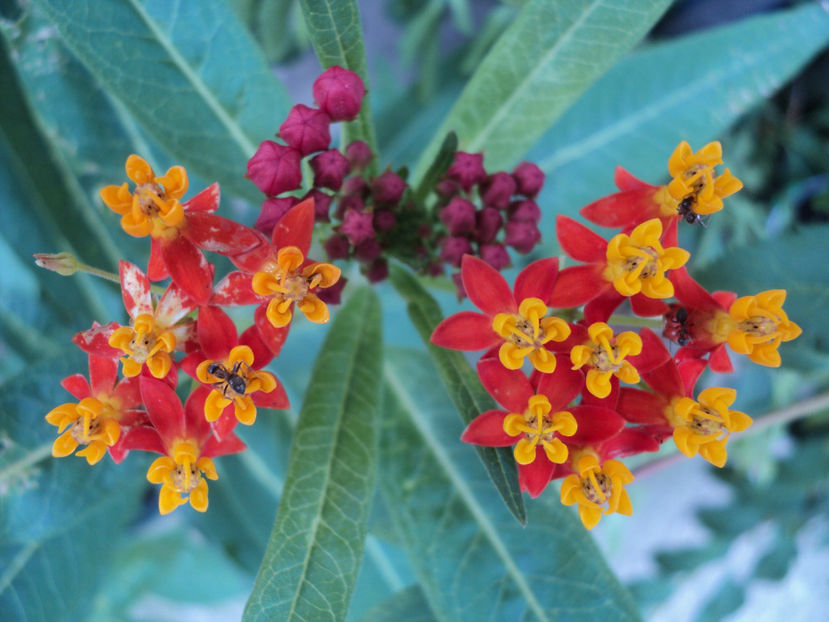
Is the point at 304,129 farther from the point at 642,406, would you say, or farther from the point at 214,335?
the point at 642,406

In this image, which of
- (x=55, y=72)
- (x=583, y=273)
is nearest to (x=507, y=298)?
(x=583, y=273)

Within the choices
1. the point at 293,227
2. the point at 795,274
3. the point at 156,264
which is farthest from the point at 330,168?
the point at 795,274

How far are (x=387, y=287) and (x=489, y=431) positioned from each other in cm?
83

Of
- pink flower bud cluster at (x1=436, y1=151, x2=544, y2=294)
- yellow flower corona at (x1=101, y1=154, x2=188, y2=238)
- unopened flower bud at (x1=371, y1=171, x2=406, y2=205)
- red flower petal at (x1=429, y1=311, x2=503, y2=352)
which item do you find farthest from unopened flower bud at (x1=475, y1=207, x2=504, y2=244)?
yellow flower corona at (x1=101, y1=154, x2=188, y2=238)

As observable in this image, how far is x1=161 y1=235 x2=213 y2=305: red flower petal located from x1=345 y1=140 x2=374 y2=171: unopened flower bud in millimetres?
317

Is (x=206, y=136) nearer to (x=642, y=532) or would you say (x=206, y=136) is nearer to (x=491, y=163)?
(x=491, y=163)

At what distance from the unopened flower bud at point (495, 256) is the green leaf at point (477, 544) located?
0.34 m

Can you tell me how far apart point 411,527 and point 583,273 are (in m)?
0.52

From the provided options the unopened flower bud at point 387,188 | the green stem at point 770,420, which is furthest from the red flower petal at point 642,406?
the green stem at point 770,420

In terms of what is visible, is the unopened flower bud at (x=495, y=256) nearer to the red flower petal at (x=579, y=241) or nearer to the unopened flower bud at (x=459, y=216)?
the unopened flower bud at (x=459, y=216)

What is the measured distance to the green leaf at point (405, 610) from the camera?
1.15 meters

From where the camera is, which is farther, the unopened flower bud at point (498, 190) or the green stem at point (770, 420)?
the green stem at point (770, 420)

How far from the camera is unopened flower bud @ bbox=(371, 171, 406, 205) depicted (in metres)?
0.99

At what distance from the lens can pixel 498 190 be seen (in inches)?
40.2
